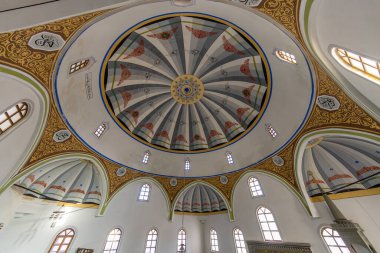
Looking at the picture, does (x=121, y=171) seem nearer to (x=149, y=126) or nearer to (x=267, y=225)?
→ (x=149, y=126)

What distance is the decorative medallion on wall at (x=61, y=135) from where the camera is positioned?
8.17 meters

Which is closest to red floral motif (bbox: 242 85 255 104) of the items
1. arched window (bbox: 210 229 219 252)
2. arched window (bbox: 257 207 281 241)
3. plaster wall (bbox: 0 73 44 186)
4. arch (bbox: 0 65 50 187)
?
arched window (bbox: 257 207 281 241)

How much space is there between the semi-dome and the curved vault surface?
2.94 m

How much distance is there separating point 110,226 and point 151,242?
10.7 ft

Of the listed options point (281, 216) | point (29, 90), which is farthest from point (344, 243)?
point (29, 90)

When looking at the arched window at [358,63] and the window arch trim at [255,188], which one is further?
the window arch trim at [255,188]

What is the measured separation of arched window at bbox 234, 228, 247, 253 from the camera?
11470mm

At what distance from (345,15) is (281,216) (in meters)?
11.0

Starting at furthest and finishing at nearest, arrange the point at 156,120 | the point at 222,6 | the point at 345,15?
the point at 156,120
the point at 222,6
the point at 345,15

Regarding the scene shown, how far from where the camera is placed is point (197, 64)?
1131cm

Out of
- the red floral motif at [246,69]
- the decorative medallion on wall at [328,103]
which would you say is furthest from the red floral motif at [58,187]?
the decorative medallion on wall at [328,103]

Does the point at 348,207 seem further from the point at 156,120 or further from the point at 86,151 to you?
the point at 86,151

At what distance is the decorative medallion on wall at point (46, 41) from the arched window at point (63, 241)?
37.6ft

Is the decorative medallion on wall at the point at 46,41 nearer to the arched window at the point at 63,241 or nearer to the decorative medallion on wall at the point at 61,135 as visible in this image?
the decorative medallion on wall at the point at 61,135
